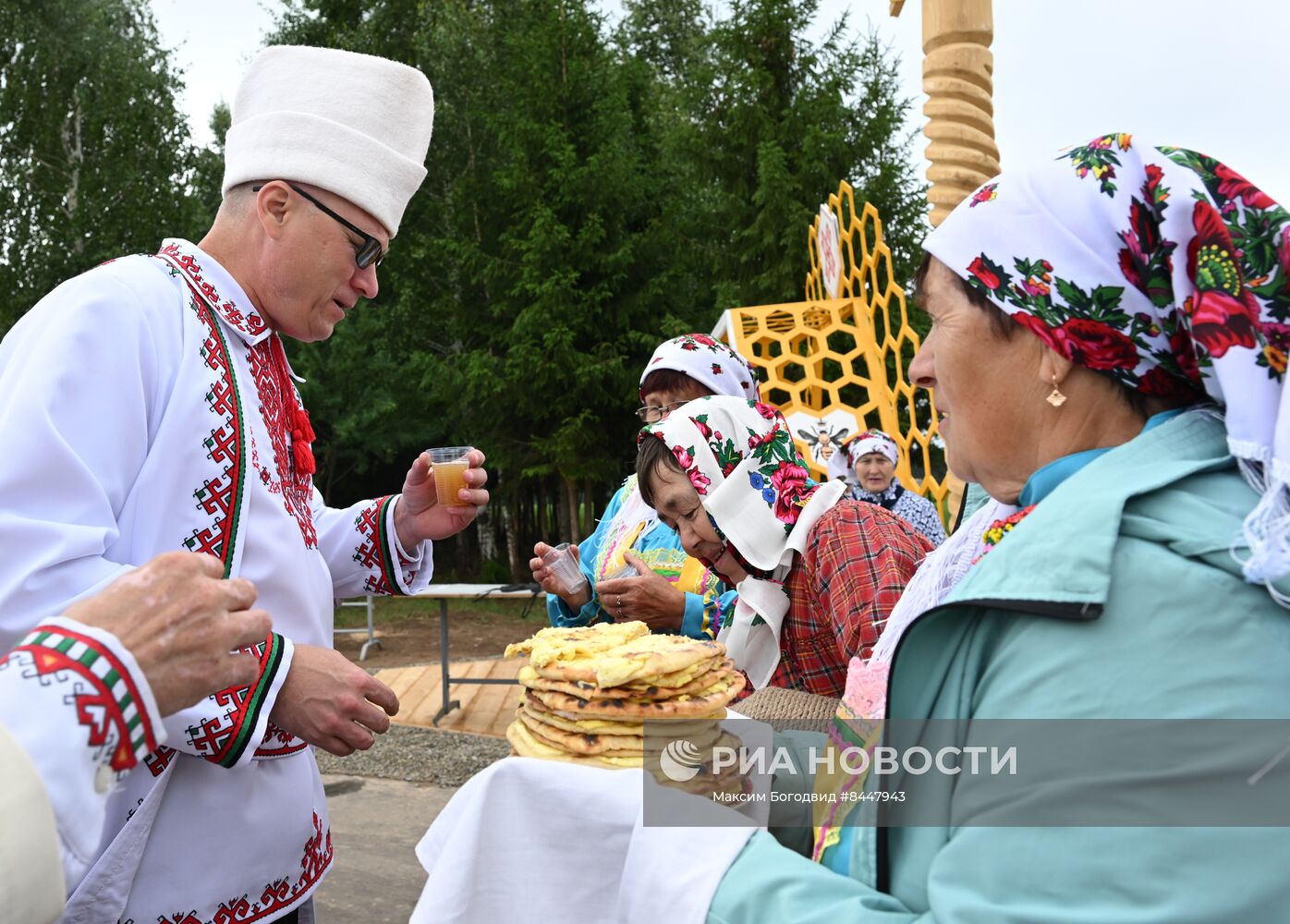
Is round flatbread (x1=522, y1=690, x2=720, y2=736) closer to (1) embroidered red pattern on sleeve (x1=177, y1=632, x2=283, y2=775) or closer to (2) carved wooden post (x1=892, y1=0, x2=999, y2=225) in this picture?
(1) embroidered red pattern on sleeve (x1=177, y1=632, x2=283, y2=775)

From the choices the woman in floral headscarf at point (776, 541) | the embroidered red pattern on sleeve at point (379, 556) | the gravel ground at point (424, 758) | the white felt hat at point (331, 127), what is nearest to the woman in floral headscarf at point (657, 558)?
the woman in floral headscarf at point (776, 541)

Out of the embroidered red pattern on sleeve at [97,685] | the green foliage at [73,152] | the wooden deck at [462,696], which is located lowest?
the wooden deck at [462,696]

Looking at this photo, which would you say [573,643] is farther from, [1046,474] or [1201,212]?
[1201,212]

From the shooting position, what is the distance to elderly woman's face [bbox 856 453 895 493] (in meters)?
7.24

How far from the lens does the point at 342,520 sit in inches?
107

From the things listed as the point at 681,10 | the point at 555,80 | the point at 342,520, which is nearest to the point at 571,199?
the point at 555,80

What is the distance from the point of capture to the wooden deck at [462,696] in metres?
7.66

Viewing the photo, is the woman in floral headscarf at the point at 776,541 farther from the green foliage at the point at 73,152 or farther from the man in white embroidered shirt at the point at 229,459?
the green foliage at the point at 73,152

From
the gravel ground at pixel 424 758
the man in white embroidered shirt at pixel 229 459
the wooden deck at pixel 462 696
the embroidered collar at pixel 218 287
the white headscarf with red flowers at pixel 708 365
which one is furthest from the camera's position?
the wooden deck at pixel 462 696

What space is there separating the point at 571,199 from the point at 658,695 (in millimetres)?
14599

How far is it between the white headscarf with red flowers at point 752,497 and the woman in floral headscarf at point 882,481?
4.01m

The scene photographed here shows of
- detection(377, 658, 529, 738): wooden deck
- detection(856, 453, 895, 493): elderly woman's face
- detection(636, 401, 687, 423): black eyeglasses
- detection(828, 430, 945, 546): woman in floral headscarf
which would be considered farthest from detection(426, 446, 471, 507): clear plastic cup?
detection(856, 453, 895, 493): elderly woman's face

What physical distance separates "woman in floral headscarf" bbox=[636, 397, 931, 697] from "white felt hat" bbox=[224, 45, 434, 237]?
42.6 inches

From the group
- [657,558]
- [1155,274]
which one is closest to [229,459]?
[1155,274]
